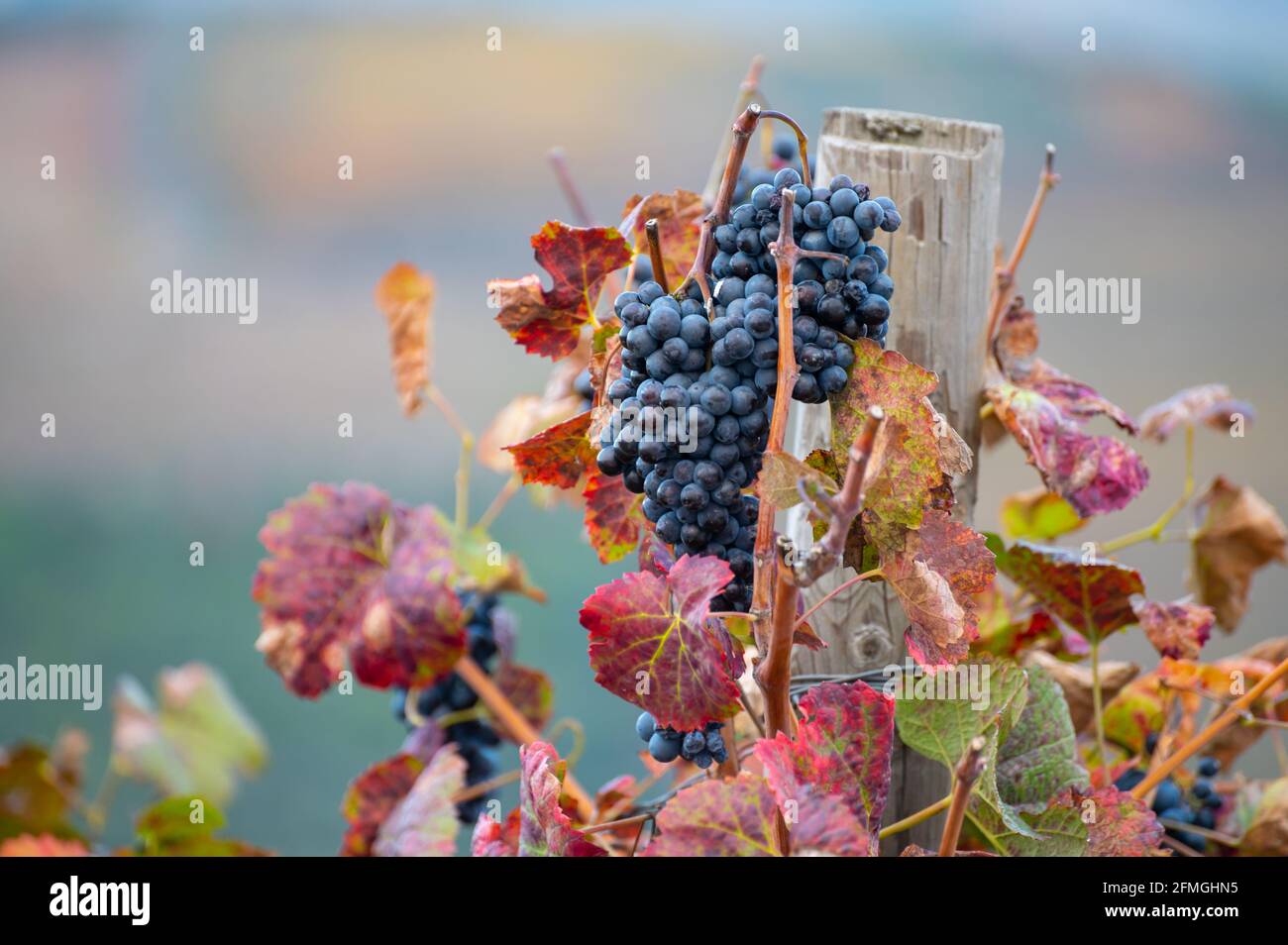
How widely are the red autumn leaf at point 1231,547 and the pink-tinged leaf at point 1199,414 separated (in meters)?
0.07

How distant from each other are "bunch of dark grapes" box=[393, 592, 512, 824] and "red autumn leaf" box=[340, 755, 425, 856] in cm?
11

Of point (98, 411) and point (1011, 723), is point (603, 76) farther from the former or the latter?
point (1011, 723)

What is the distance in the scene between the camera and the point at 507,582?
1210 millimetres

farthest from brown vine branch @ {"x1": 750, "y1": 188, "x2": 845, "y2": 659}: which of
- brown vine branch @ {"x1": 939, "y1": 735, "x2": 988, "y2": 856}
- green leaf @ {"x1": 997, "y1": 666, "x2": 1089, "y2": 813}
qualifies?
green leaf @ {"x1": 997, "y1": 666, "x2": 1089, "y2": 813}

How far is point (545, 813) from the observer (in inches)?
25.9

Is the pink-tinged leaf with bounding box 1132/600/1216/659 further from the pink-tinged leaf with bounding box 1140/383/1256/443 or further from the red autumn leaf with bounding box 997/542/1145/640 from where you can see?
the pink-tinged leaf with bounding box 1140/383/1256/443

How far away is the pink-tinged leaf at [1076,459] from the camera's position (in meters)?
0.86

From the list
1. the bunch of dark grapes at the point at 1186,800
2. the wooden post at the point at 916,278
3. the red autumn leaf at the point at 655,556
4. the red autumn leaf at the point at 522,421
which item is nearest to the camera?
the red autumn leaf at the point at 655,556

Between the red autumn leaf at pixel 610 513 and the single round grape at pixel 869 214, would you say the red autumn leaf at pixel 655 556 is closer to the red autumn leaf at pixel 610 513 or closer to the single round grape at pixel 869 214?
the red autumn leaf at pixel 610 513

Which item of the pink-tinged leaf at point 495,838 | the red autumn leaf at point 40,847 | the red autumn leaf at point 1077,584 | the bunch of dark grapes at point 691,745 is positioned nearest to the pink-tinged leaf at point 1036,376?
the red autumn leaf at point 1077,584

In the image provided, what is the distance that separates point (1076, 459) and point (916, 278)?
0.20 m

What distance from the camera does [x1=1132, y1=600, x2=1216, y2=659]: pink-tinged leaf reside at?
0.89 m
